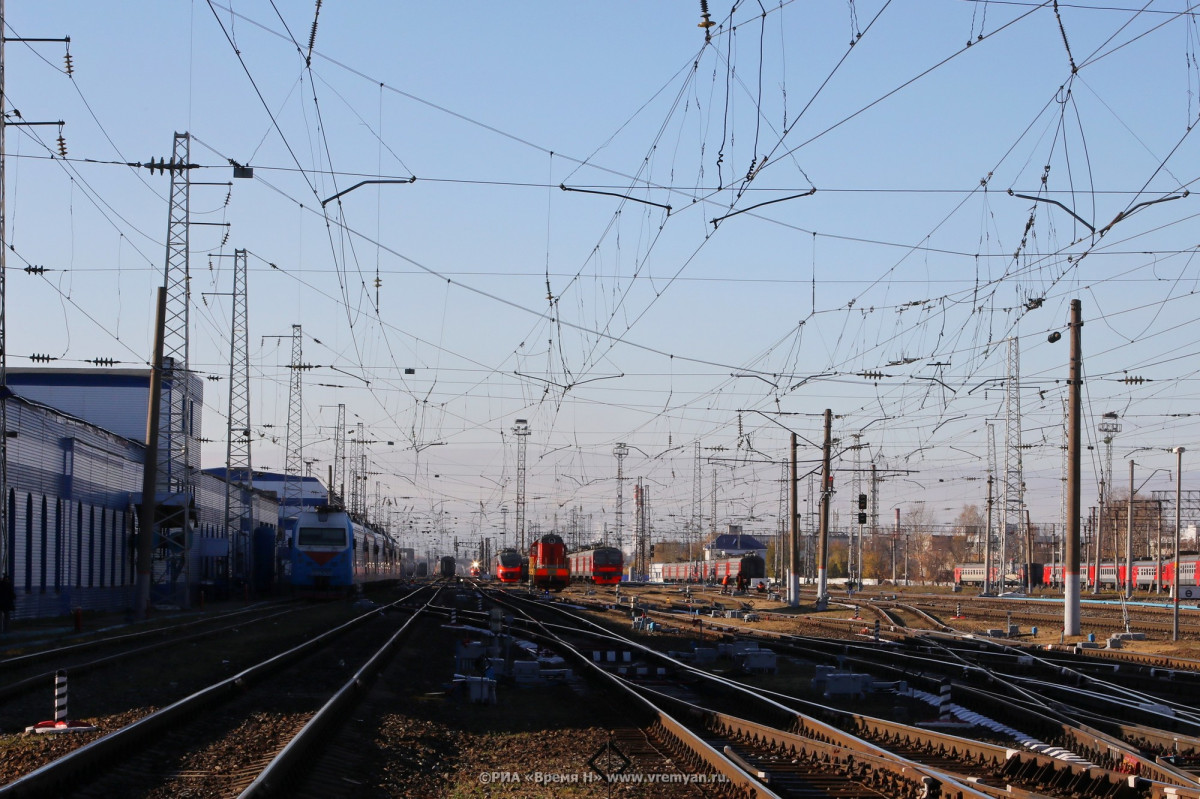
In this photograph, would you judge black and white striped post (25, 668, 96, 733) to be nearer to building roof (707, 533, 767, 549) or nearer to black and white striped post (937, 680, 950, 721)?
black and white striped post (937, 680, 950, 721)

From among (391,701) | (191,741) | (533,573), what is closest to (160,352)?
(391,701)

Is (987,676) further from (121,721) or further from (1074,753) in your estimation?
(121,721)

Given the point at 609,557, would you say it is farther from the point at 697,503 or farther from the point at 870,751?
the point at 870,751

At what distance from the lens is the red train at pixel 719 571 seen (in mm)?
80938

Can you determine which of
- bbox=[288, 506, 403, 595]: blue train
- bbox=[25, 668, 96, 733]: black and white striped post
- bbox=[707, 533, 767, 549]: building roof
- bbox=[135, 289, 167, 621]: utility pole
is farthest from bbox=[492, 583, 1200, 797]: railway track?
bbox=[707, 533, 767, 549]: building roof

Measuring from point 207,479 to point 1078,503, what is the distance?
47233 millimetres

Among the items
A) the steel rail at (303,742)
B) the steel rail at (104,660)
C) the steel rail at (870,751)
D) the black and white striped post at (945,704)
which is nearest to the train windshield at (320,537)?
the steel rail at (104,660)

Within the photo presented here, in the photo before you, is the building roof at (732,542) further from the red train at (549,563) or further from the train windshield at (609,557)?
the red train at (549,563)

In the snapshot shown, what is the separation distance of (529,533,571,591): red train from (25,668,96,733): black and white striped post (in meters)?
60.6

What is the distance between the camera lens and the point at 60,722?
13.3m

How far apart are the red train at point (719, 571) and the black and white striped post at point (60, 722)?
2620 inches

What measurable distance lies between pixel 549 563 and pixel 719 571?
2174cm

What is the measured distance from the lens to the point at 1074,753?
1255 centimetres

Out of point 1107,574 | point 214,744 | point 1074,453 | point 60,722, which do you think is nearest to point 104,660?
point 60,722
